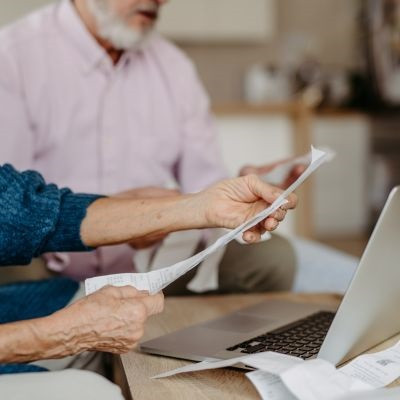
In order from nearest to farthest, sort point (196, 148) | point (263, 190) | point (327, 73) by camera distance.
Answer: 1. point (263, 190)
2. point (196, 148)
3. point (327, 73)

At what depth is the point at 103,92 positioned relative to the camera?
69.5 inches

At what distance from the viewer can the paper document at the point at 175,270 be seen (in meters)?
0.84

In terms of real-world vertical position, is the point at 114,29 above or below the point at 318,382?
above

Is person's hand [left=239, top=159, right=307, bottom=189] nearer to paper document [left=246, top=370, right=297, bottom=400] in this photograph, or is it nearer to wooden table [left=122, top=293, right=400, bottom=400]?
wooden table [left=122, top=293, right=400, bottom=400]

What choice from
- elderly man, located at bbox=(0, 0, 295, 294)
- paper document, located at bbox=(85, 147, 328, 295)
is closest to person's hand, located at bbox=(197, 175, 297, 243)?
paper document, located at bbox=(85, 147, 328, 295)

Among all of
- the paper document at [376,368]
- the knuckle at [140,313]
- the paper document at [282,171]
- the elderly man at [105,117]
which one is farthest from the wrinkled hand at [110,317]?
the elderly man at [105,117]

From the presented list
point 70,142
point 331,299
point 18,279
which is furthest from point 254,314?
point 70,142

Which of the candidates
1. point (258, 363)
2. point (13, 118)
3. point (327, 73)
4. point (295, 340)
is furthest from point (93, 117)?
point (327, 73)

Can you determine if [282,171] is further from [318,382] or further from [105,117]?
[318,382]

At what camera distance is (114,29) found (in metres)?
1.72

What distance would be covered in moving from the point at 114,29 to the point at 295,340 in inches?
38.5

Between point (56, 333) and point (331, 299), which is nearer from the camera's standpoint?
point (56, 333)

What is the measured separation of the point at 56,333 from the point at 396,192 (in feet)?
1.34

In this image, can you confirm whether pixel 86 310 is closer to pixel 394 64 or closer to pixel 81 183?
pixel 81 183
